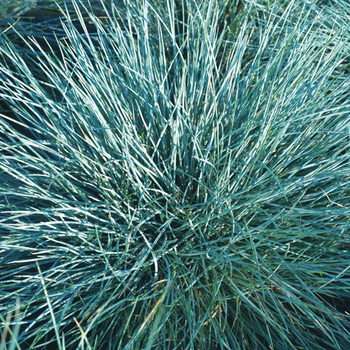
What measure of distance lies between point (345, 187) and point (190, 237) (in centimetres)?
45

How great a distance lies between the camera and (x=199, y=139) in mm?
1176

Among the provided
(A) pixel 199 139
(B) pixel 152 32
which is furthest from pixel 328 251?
(B) pixel 152 32

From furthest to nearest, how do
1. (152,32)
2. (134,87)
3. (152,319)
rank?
(152,32) → (134,87) → (152,319)

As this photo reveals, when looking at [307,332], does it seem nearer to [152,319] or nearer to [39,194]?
[152,319]

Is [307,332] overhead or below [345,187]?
below

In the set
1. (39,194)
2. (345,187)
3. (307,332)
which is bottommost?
(307,332)

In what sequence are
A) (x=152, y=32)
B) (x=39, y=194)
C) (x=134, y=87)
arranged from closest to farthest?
1. (x=39, y=194)
2. (x=134, y=87)
3. (x=152, y=32)

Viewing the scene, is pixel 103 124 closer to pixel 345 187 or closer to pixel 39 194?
pixel 39 194

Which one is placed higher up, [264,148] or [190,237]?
[264,148]

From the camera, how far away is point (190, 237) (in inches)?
46.1

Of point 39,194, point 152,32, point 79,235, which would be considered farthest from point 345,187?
point 152,32

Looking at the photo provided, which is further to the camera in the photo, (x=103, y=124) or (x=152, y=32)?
(x=152, y=32)

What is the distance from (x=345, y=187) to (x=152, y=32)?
1.13 m

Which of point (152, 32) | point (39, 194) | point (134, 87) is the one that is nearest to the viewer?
point (39, 194)
